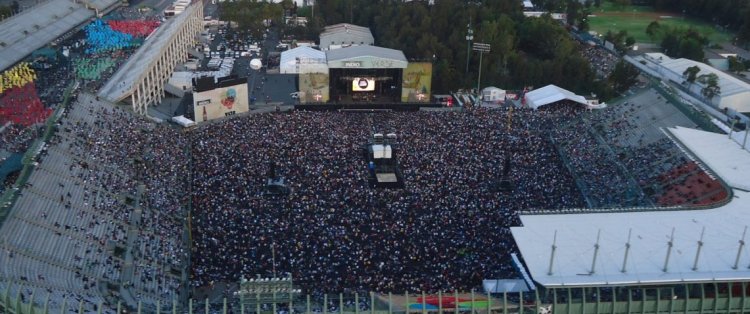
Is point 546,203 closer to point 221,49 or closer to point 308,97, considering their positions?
point 308,97

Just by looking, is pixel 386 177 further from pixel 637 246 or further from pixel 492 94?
pixel 492 94

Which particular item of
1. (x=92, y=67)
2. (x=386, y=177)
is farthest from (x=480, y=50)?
(x=92, y=67)

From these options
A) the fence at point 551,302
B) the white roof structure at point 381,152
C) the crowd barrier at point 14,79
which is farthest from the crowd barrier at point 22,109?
the fence at point 551,302

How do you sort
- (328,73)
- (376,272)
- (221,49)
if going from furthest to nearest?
1. (221,49)
2. (328,73)
3. (376,272)

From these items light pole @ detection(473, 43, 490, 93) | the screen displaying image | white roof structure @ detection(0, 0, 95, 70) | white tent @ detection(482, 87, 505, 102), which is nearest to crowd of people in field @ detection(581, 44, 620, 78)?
light pole @ detection(473, 43, 490, 93)

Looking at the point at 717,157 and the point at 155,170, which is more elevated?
the point at 717,157

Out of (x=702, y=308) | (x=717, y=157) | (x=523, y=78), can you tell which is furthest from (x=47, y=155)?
(x=523, y=78)
